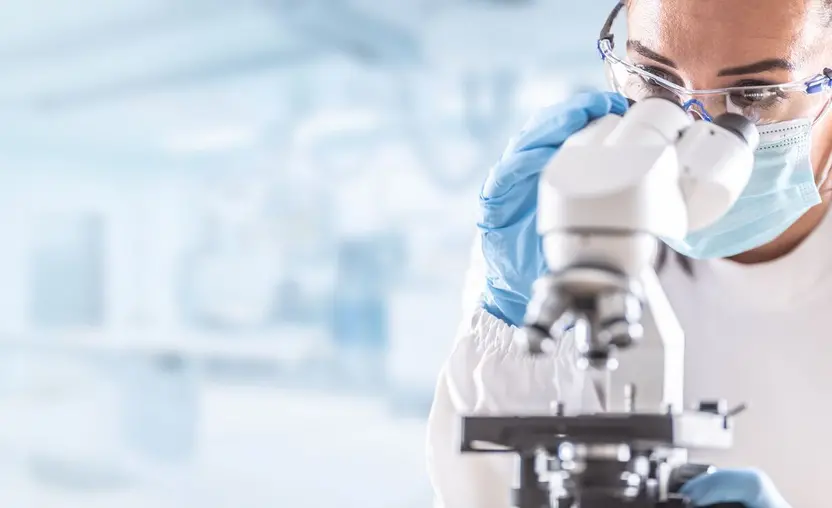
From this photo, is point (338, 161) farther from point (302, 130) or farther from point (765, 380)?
point (765, 380)

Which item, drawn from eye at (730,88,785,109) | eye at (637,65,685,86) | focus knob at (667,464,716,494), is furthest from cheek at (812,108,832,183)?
focus knob at (667,464,716,494)

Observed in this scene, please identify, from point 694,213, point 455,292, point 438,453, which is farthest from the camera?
point 455,292

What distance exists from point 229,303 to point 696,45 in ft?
5.05

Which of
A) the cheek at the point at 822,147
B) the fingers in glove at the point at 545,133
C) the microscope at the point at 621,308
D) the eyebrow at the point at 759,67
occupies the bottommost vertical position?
the microscope at the point at 621,308

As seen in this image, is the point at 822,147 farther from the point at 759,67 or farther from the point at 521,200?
the point at 521,200

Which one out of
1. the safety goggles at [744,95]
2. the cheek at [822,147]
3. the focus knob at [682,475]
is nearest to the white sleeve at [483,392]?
the focus knob at [682,475]

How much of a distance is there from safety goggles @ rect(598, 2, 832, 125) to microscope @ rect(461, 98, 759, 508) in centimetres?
35

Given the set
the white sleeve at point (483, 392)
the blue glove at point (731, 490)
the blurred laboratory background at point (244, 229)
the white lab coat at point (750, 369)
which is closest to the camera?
the blue glove at point (731, 490)

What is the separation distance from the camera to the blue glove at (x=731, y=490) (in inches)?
32.0

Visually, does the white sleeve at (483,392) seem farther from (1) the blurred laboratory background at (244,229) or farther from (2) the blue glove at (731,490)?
(1) the blurred laboratory background at (244,229)

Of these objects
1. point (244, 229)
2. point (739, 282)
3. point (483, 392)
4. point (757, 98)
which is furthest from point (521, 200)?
point (244, 229)

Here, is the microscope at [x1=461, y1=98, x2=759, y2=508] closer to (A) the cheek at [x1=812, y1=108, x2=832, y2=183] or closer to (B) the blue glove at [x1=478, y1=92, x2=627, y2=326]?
(B) the blue glove at [x1=478, y1=92, x2=627, y2=326]

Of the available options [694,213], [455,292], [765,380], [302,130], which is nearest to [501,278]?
[694,213]

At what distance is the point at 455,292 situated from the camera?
2410 millimetres
